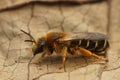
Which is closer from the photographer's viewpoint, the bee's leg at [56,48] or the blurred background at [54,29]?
the blurred background at [54,29]

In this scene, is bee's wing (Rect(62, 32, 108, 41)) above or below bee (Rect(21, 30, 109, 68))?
above

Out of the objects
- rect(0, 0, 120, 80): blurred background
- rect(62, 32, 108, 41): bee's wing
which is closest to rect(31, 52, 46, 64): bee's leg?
rect(0, 0, 120, 80): blurred background

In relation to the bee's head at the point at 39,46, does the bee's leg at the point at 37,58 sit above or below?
below

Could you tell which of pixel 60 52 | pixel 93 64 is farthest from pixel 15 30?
pixel 93 64

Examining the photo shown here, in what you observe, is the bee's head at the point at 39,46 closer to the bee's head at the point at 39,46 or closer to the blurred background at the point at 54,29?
the bee's head at the point at 39,46

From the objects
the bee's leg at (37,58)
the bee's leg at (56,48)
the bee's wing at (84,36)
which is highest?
the bee's wing at (84,36)

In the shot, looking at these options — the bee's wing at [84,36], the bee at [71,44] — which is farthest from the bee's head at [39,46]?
the bee's wing at [84,36]

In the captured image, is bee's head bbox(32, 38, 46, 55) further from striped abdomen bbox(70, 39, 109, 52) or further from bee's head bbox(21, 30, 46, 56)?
striped abdomen bbox(70, 39, 109, 52)

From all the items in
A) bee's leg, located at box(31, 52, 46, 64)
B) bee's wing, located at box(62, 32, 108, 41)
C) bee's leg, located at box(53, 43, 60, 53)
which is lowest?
bee's leg, located at box(31, 52, 46, 64)

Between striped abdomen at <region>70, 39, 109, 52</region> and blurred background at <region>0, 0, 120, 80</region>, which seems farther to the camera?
striped abdomen at <region>70, 39, 109, 52</region>
